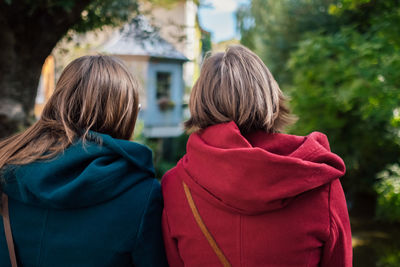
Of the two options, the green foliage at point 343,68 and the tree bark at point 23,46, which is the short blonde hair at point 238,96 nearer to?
the tree bark at point 23,46

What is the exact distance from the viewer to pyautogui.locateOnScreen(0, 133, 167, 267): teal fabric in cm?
135

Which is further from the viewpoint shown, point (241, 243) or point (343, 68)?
point (343, 68)

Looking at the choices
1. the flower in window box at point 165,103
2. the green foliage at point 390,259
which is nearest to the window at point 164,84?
the flower in window box at point 165,103

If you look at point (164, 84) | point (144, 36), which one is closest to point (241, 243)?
point (144, 36)

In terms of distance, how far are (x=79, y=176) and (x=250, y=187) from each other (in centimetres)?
62

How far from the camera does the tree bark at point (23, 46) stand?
11.3 feet

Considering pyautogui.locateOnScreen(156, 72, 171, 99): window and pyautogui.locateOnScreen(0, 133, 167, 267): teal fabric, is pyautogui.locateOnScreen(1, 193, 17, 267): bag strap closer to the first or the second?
pyautogui.locateOnScreen(0, 133, 167, 267): teal fabric

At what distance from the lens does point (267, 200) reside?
128 cm

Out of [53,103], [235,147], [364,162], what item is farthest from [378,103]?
[364,162]

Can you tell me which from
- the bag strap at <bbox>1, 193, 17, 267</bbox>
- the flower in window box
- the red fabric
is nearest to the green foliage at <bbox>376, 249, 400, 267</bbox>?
the red fabric

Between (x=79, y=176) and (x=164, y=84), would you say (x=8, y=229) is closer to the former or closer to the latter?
(x=79, y=176)

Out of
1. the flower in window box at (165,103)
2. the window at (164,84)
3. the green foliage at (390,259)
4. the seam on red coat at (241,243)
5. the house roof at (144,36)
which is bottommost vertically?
the green foliage at (390,259)

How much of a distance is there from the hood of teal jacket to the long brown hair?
8 cm

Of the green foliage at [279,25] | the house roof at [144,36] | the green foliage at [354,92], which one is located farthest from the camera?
the green foliage at [279,25]
